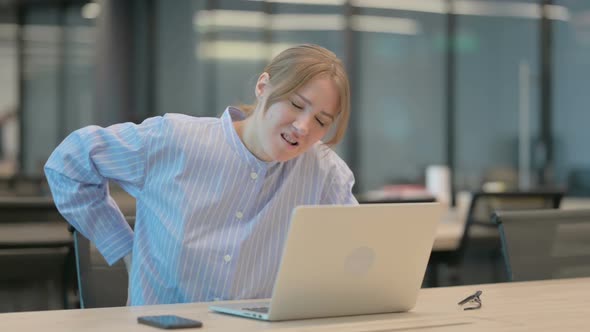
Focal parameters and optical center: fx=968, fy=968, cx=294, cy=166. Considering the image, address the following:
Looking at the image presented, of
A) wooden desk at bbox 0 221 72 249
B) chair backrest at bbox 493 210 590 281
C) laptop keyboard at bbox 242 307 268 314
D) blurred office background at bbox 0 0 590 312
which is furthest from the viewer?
blurred office background at bbox 0 0 590 312

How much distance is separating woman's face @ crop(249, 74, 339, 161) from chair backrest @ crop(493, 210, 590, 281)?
27.6 inches

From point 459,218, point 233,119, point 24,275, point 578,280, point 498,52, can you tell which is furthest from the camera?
point 498,52

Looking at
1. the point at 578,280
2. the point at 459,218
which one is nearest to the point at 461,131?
the point at 459,218

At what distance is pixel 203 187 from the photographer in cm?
212

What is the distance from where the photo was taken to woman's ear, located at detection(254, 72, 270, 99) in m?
2.10

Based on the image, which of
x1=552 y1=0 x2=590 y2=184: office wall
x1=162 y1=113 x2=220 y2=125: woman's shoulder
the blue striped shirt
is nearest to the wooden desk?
the blue striped shirt

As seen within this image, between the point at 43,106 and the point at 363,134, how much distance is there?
16.9 feet

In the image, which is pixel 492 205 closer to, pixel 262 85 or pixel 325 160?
pixel 325 160

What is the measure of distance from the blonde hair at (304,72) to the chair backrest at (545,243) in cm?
66

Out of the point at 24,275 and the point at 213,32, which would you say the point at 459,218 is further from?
the point at 213,32

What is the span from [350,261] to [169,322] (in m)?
0.33

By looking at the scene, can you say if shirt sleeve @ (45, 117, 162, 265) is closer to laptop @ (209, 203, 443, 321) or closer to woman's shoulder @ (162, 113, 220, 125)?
woman's shoulder @ (162, 113, 220, 125)

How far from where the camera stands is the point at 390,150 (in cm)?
1026

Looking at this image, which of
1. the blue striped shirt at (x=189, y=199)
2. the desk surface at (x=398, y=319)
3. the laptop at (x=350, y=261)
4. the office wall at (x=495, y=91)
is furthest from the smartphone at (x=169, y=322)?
the office wall at (x=495, y=91)
